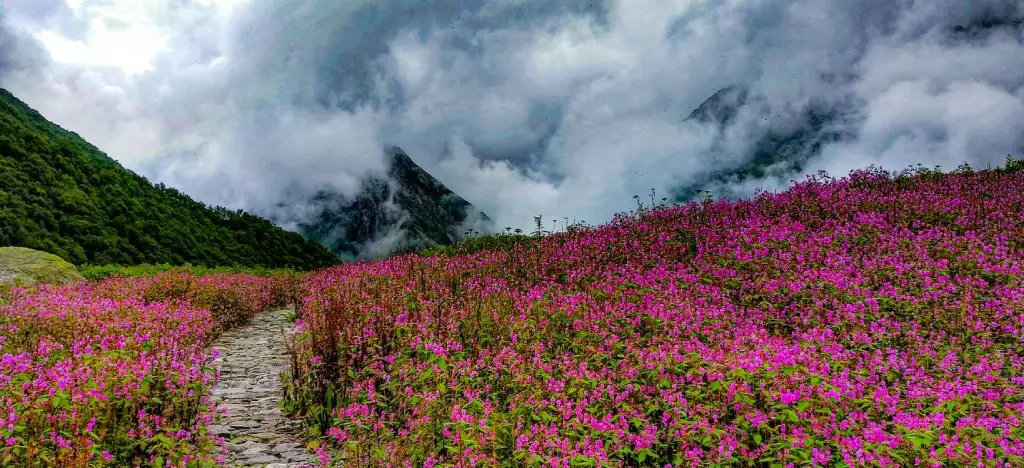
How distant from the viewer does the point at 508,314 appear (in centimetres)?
803

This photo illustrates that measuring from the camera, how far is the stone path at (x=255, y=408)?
17.7 feet

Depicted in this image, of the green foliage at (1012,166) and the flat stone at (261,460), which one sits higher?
the green foliage at (1012,166)

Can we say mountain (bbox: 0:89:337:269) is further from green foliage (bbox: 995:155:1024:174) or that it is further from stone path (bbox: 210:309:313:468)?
green foliage (bbox: 995:155:1024:174)

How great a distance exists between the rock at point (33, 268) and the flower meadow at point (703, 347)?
34.8 feet

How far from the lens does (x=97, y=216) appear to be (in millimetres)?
33281

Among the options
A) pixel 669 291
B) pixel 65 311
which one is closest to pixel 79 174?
pixel 65 311

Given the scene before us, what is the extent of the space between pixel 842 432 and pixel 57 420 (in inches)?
253

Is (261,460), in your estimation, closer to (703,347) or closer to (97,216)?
(703,347)

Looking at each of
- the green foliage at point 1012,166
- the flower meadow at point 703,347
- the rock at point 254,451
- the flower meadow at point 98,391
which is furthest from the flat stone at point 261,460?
the green foliage at point 1012,166

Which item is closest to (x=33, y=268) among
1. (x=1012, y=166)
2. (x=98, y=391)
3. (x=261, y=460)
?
(x=98, y=391)

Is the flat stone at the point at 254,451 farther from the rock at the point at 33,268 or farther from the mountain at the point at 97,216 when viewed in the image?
the mountain at the point at 97,216

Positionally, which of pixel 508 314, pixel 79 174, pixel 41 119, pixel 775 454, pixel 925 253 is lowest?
pixel 775 454

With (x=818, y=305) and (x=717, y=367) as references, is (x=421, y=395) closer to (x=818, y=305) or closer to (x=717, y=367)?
(x=717, y=367)

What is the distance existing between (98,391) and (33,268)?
16.2 meters
